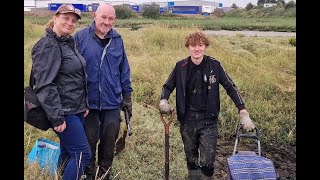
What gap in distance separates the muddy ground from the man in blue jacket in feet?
5.61

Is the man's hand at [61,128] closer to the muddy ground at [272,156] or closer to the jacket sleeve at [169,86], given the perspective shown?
the jacket sleeve at [169,86]

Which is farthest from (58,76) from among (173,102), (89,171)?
(173,102)

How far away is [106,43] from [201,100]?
42.3 inches

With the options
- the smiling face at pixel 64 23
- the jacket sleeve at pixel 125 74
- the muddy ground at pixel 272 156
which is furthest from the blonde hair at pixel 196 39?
the muddy ground at pixel 272 156

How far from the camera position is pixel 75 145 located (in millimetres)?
3447

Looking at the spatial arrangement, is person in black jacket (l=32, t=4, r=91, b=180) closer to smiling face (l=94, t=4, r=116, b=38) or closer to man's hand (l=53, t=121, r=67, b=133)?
man's hand (l=53, t=121, r=67, b=133)

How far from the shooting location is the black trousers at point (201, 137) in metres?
4.05

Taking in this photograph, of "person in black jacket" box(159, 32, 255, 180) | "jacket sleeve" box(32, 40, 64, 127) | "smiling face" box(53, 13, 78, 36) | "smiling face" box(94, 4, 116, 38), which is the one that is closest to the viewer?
"jacket sleeve" box(32, 40, 64, 127)

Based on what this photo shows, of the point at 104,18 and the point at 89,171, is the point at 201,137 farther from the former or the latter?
the point at 104,18

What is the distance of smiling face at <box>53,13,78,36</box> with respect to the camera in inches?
132

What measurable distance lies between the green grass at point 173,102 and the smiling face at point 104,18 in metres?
1.47

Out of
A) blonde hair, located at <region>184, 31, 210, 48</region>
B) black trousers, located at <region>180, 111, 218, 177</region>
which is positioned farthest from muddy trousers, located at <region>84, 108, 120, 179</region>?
blonde hair, located at <region>184, 31, 210, 48</region>

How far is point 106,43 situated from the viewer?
152 inches

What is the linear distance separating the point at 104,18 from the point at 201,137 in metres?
1.50
